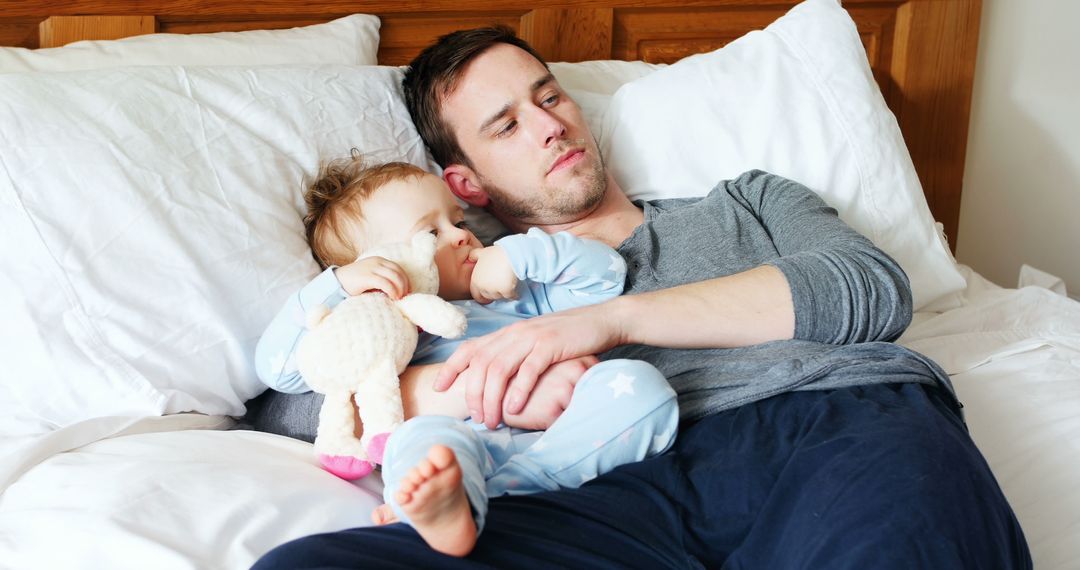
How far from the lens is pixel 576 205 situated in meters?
1.45

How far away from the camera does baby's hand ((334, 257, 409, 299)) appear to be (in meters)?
1.10

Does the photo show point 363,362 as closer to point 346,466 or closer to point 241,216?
point 346,466

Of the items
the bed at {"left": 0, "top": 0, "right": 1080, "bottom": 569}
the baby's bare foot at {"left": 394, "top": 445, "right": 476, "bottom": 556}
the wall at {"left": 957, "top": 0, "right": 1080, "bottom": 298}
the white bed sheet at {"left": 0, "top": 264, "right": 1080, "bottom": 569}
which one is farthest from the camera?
the wall at {"left": 957, "top": 0, "right": 1080, "bottom": 298}

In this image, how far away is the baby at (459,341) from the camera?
802mm

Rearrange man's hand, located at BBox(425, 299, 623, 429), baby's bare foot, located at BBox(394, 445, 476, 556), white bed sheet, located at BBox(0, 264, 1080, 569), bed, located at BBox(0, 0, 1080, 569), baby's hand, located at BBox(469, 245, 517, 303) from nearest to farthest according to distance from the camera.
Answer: baby's bare foot, located at BBox(394, 445, 476, 556), white bed sheet, located at BBox(0, 264, 1080, 569), bed, located at BBox(0, 0, 1080, 569), man's hand, located at BBox(425, 299, 623, 429), baby's hand, located at BBox(469, 245, 517, 303)

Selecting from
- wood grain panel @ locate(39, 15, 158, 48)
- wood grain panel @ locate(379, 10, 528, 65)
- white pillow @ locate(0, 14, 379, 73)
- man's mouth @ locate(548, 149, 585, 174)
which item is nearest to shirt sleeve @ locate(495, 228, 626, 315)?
man's mouth @ locate(548, 149, 585, 174)

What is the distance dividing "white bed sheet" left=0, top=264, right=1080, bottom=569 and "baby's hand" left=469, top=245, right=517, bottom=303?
300mm

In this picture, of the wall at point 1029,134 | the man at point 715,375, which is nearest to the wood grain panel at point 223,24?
the man at point 715,375

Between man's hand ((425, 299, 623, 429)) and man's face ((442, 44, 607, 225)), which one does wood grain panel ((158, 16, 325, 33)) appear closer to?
man's face ((442, 44, 607, 225))

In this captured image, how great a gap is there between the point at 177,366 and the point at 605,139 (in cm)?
84

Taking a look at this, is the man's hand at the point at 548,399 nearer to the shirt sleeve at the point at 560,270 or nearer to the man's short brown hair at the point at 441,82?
the shirt sleeve at the point at 560,270

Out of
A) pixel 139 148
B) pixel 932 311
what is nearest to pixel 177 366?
pixel 139 148

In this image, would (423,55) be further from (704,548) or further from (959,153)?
(959,153)

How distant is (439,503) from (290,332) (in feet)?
1.50
